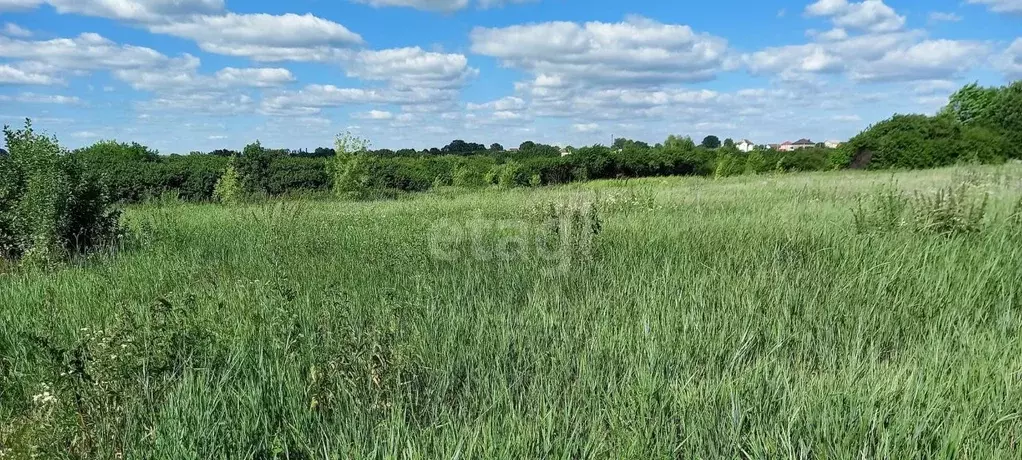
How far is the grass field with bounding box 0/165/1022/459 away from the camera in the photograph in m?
→ 2.44

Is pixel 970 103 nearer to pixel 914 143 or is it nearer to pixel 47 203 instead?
pixel 914 143

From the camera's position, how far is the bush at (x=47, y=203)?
7055mm

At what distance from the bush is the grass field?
1.25m

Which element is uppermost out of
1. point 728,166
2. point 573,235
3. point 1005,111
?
point 1005,111

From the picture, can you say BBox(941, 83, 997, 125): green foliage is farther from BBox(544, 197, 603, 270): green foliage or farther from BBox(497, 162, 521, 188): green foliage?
BBox(544, 197, 603, 270): green foliage

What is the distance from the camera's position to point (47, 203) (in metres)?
7.04

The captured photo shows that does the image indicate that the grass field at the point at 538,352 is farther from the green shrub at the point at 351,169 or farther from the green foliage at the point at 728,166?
the green foliage at the point at 728,166

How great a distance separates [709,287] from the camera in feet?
15.1

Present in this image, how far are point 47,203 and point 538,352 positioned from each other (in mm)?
6519

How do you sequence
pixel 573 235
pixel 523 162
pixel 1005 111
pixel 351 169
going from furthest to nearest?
pixel 1005 111 < pixel 523 162 < pixel 351 169 < pixel 573 235

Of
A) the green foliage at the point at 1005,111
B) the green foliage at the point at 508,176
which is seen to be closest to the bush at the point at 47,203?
the green foliage at the point at 508,176

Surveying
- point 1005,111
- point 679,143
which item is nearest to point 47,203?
point 679,143

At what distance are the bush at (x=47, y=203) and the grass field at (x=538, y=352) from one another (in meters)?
1.25

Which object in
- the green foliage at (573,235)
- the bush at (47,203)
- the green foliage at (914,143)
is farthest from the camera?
the green foliage at (914,143)
